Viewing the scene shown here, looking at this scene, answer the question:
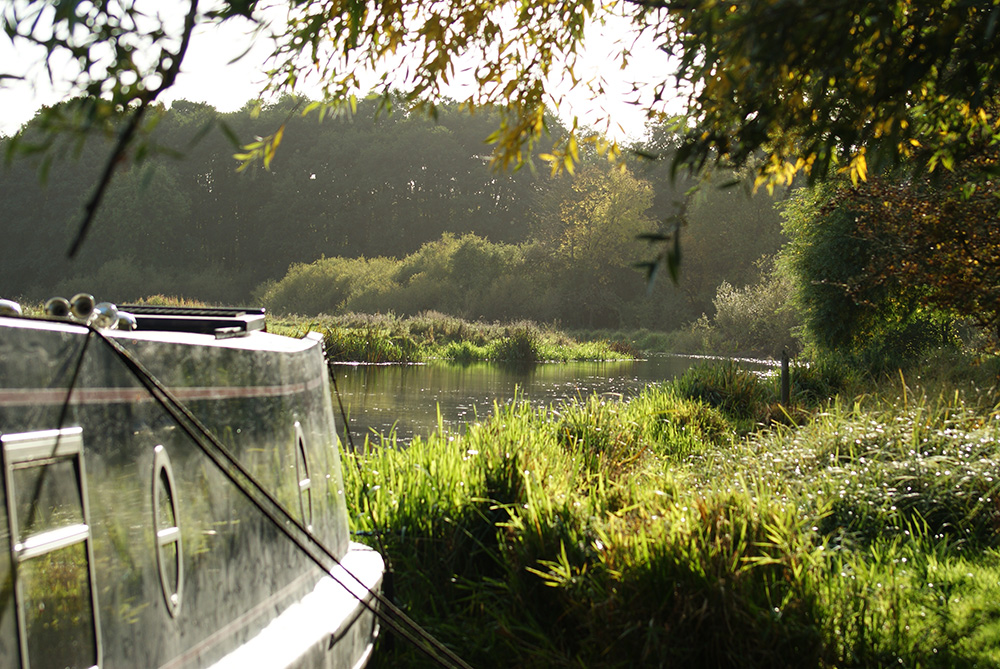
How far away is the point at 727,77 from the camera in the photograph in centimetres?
247

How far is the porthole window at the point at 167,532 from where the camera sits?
236cm

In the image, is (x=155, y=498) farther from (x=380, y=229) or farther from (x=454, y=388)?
(x=380, y=229)

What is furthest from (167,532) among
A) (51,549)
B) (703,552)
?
(703,552)

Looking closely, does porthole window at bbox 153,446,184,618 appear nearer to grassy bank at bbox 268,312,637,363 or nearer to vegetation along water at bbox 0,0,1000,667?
vegetation along water at bbox 0,0,1000,667

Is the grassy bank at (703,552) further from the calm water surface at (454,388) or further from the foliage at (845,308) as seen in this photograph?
the foliage at (845,308)

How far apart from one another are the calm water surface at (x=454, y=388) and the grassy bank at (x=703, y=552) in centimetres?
313

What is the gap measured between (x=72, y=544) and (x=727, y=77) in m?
1.96

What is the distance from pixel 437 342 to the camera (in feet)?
95.0

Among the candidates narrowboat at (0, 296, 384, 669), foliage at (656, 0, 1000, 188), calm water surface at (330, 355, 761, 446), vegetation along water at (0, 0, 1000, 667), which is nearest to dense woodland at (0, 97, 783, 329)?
calm water surface at (330, 355, 761, 446)

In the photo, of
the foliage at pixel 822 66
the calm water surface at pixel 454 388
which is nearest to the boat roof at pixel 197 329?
the foliage at pixel 822 66

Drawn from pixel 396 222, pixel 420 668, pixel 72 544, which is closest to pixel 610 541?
pixel 420 668

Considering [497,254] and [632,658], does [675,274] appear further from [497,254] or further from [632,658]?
[497,254]

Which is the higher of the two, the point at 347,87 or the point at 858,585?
the point at 347,87

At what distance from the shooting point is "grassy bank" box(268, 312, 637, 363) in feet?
83.1
